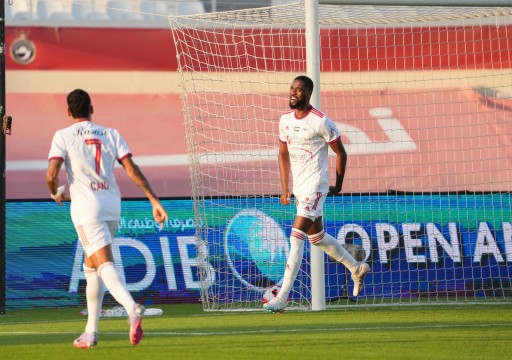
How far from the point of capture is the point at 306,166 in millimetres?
11422

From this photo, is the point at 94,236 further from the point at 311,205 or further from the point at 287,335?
the point at 311,205

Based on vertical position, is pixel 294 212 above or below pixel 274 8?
below

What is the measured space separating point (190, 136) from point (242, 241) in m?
1.52

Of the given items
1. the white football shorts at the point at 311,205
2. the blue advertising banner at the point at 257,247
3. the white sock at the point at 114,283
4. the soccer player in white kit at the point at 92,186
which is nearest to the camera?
the white sock at the point at 114,283

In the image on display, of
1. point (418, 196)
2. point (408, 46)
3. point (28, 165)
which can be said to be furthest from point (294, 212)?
point (28, 165)

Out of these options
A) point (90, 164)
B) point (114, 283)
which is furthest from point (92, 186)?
point (114, 283)

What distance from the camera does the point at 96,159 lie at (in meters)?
8.66

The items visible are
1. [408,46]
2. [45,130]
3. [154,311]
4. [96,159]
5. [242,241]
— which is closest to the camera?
[96,159]

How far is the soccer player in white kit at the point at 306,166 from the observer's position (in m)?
11.2

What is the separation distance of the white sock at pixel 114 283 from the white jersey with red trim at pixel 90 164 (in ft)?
1.19

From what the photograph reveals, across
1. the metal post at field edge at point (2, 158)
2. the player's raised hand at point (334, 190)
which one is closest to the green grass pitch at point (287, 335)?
the metal post at field edge at point (2, 158)

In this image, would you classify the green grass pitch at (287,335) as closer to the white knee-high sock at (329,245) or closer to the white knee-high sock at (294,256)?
the white knee-high sock at (294,256)

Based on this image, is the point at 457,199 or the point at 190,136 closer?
the point at 190,136

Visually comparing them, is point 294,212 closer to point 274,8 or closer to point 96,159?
point 274,8
